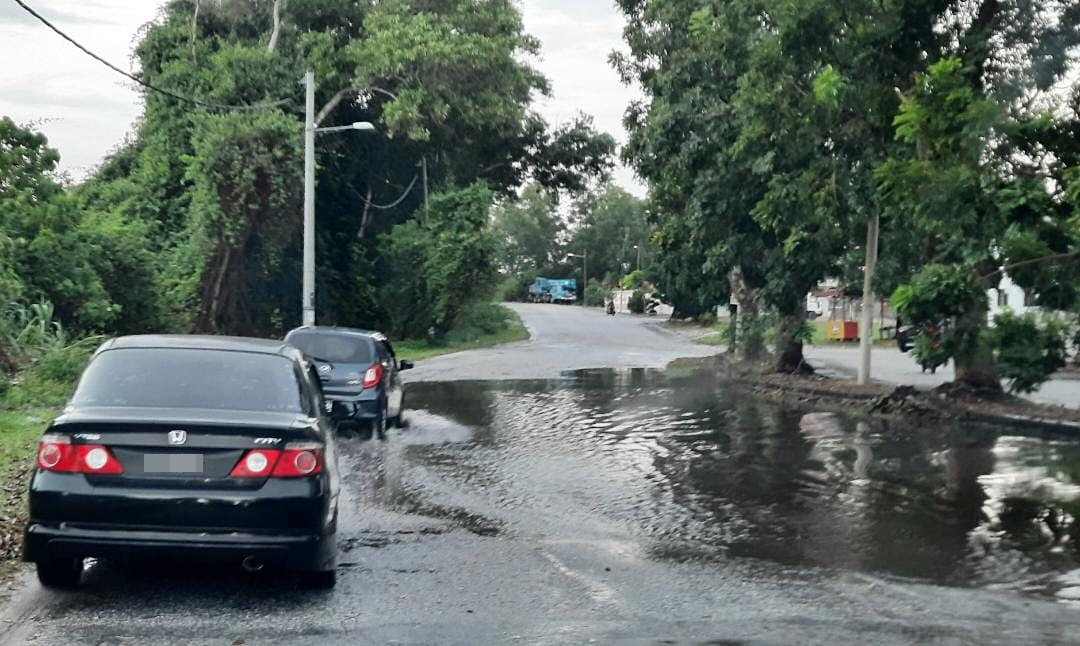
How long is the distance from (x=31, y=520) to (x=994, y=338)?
38.2 ft

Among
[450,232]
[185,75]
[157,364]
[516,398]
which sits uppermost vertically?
[185,75]

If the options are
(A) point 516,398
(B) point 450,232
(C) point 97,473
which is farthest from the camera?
(B) point 450,232

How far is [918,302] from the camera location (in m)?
15.4

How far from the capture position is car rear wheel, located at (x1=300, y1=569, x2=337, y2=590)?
746 centimetres

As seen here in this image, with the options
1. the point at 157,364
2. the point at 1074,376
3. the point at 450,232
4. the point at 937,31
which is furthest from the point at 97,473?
the point at 450,232

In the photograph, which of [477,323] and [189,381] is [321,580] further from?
[477,323]

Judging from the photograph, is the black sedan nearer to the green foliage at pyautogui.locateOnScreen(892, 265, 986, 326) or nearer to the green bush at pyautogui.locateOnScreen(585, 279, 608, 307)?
the green foliage at pyautogui.locateOnScreen(892, 265, 986, 326)

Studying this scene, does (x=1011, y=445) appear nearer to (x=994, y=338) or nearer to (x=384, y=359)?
(x=994, y=338)

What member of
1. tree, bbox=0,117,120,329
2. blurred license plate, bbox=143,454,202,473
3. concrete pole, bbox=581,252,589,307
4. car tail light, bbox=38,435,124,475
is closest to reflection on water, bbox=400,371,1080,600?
blurred license plate, bbox=143,454,202,473

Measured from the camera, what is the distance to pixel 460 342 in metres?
46.6

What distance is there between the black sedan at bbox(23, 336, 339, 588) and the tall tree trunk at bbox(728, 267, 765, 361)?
2078cm

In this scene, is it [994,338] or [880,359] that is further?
[880,359]

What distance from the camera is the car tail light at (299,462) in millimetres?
7012

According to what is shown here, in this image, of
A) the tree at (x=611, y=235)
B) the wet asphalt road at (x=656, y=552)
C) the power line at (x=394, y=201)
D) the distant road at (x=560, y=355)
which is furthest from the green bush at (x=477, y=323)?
the tree at (x=611, y=235)
